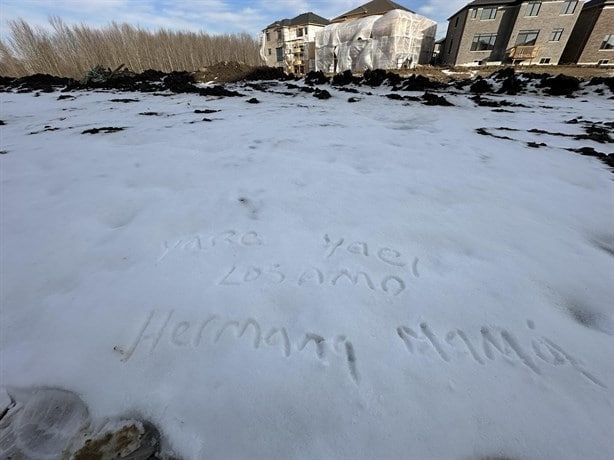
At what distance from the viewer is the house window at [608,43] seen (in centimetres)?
1952

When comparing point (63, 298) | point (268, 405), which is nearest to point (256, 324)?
point (268, 405)

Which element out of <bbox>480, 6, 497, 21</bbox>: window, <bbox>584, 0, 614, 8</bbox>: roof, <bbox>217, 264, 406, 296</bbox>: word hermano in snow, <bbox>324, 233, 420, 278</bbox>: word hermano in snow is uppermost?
<bbox>584, 0, 614, 8</bbox>: roof

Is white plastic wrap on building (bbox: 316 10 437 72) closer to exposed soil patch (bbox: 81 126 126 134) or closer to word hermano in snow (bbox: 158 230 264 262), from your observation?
exposed soil patch (bbox: 81 126 126 134)

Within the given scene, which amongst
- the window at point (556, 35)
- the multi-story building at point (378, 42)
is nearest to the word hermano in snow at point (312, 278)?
the multi-story building at point (378, 42)

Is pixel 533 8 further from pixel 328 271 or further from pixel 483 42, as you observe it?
pixel 328 271

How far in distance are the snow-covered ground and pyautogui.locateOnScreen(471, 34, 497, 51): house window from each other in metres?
25.0

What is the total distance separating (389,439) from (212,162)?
2.96 metres

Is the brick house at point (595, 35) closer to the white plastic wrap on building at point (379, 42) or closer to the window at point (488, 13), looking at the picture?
the window at point (488, 13)

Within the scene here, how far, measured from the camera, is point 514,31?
19953 millimetres

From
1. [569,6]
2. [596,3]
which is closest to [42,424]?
[569,6]

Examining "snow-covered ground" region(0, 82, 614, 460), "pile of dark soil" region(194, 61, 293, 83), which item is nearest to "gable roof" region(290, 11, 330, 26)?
"pile of dark soil" region(194, 61, 293, 83)

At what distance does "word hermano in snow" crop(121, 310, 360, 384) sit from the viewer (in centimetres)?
123

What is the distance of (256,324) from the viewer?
1.34 m

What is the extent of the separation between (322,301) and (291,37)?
38.3 meters
